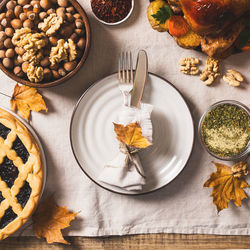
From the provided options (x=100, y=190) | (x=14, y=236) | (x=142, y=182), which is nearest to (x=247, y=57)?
(x=142, y=182)

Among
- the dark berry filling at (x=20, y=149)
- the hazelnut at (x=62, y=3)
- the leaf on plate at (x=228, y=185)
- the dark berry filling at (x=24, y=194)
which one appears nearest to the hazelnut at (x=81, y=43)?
the hazelnut at (x=62, y=3)

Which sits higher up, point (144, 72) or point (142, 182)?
point (144, 72)

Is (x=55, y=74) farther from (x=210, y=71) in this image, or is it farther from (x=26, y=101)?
(x=210, y=71)

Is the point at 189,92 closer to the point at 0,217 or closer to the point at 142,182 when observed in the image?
the point at 142,182

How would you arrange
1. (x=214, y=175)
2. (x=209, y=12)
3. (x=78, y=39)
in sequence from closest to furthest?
(x=209, y=12)
(x=78, y=39)
(x=214, y=175)

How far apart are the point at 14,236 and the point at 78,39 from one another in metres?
0.67

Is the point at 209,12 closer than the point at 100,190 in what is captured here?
Yes

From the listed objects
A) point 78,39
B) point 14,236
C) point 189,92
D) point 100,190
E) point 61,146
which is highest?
point 78,39

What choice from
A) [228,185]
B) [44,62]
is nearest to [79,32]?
[44,62]

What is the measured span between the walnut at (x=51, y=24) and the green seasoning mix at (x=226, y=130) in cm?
50

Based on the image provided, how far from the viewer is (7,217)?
3.01 feet

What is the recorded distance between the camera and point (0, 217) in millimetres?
903

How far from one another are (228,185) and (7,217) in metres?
0.69

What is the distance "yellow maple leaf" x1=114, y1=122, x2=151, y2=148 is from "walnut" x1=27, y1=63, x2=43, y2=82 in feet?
0.82
